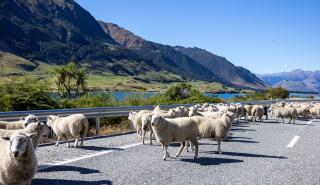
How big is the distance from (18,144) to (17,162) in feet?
1.06

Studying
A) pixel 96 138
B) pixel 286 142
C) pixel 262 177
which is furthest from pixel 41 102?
pixel 262 177

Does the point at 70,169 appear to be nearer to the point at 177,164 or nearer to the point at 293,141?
the point at 177,164

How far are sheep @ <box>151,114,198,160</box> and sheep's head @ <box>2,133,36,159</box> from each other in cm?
476

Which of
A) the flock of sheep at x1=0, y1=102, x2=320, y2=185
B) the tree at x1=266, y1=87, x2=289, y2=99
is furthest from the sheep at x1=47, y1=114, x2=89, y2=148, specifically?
the tree at x1=266, y1=87, x2=289, y2=99

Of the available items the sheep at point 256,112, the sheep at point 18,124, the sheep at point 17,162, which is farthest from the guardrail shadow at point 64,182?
the sheep at point 256,112

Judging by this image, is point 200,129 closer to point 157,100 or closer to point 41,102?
point 41,102

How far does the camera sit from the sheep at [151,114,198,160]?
11.8 metres

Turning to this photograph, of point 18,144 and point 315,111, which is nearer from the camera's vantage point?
point 18,144

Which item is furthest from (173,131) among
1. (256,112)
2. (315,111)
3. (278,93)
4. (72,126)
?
(278,93)

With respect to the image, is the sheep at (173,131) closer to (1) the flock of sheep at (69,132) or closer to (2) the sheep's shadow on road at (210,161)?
(1) the flock of sheep at (69,132)

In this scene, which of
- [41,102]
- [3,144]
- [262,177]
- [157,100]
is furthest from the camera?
[157,100]

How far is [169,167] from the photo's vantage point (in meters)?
10.2

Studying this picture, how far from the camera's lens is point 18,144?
7.41 meters

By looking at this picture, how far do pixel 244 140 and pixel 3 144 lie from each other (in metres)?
10.2
